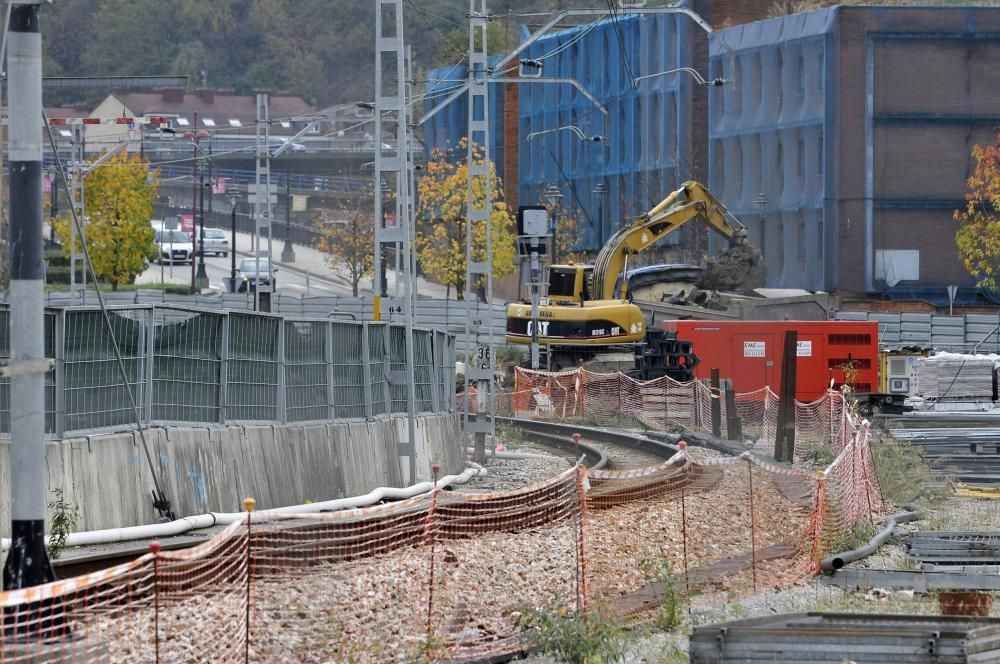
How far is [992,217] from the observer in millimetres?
64375

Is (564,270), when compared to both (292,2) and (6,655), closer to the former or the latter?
(6,655)

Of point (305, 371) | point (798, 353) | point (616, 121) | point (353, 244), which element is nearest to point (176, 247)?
point (353, 244)

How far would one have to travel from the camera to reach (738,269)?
50312mm

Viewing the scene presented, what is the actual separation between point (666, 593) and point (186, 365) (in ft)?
22.2

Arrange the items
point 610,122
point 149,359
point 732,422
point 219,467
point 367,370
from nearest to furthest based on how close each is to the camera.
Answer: point 149,359 < point 219,467 < point 367,370 < point 732,422 < point 610,122

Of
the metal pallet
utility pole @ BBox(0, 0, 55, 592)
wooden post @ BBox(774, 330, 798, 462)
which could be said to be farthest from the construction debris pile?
utility pole @ BBox(0, 0, 55, 592)

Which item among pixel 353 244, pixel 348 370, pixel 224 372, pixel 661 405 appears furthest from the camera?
pixel 353 244

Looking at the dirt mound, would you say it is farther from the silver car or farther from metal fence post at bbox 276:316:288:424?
the silver car

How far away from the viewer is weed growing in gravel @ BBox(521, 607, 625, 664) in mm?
11242

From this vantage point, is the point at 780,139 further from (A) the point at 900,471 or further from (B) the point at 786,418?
(A) the point at 900,471

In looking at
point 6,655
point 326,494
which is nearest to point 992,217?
point 326,494

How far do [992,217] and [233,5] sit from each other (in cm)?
14170

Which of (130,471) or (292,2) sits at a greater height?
(292,2)

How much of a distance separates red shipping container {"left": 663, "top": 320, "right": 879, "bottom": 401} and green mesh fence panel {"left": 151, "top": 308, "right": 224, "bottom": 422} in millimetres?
23068
